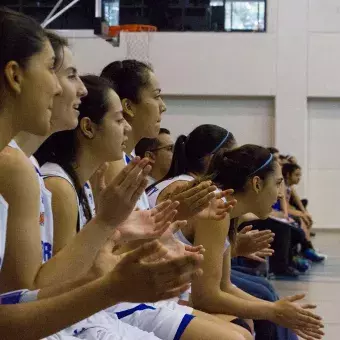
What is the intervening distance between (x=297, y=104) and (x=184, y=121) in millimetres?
1468

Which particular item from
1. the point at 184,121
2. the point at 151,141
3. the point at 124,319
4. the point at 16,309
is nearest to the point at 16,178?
the point at 16,309

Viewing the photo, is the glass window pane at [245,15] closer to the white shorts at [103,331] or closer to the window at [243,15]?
the window at [243,15]

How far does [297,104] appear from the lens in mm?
9281

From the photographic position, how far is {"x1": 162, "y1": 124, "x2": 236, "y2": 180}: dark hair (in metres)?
3.03

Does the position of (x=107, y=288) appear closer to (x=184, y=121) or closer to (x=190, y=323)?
(x=190, y=323)

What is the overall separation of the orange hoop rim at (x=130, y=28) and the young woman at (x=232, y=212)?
16.3ft

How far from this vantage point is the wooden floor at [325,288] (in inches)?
168

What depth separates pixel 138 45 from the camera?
9.20m

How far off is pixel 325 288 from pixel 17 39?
4.45 meters

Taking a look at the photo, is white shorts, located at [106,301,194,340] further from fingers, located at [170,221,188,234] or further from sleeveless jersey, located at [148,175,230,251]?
sleeveless jersey, located at [148,175,230,251]

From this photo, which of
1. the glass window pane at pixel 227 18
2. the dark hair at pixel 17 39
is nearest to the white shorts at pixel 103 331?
the dark hair at pixel 17 39

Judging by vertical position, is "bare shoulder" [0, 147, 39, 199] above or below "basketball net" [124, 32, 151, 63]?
below

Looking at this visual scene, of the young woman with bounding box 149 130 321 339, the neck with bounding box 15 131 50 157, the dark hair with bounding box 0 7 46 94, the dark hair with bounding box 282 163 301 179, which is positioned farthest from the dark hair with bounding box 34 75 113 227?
the dark hair with bounding box 282 163 301 179

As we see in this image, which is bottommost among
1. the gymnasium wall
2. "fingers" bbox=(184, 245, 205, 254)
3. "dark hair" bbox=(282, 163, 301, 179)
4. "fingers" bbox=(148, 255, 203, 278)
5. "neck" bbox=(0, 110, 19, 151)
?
"dark hair" bbox=(282, 163, 301, 179)
